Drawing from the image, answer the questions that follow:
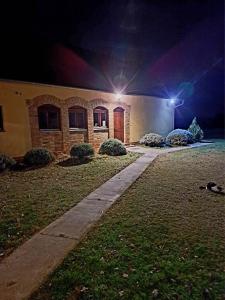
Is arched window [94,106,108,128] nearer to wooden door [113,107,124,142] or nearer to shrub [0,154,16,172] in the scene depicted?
wooden door [113,107,124,142]

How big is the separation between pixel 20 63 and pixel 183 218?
9.39 m

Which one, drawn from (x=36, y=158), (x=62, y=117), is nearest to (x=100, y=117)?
(x=62, y=117)

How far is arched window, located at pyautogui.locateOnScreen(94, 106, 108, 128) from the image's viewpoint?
1280cm

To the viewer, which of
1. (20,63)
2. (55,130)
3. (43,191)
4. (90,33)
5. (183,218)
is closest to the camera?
(183,218)

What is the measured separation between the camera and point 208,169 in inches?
327

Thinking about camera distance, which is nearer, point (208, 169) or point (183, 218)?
point (183, 218)

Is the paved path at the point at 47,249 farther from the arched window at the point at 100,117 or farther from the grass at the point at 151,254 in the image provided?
the arched window at the point at 100,117

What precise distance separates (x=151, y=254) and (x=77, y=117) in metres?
9.53

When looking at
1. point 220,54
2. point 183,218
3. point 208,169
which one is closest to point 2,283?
point 183,218

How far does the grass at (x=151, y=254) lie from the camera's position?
8.19 ft

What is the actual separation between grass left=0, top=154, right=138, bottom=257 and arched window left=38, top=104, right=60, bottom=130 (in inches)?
97.8

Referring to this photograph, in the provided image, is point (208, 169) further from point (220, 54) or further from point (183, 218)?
point (220, 54)

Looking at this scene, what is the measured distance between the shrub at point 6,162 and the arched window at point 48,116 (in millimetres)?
2288

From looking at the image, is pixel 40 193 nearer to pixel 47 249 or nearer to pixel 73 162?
pixel 47 249
